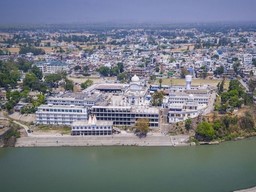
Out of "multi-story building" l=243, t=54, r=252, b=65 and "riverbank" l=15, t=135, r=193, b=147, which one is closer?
"riverbank" l=15, t=135, r=193, b=147

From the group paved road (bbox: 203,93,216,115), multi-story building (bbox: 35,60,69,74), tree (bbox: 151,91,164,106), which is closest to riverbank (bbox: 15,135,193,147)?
paved road (bbox: 203,93,216,115)

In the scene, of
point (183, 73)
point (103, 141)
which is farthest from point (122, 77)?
point (103, 141)

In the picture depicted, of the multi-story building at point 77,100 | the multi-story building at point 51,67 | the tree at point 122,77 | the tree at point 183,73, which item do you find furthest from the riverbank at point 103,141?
the multi-story building at point 51,67

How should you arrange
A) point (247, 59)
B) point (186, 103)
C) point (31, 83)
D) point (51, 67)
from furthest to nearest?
point (247, 59)
point (51, 67)
point (31, 83)
point (186, 103)

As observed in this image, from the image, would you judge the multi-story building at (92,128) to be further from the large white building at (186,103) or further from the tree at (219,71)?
the tree at (219,71)

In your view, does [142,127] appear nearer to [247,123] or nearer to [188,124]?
[188,124]

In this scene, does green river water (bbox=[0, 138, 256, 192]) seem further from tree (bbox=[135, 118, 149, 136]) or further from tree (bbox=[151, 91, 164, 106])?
tree (bbox=[151, 91, 164, 106])
